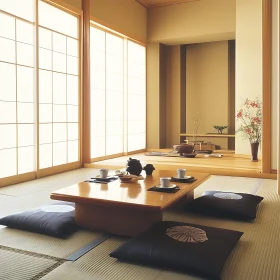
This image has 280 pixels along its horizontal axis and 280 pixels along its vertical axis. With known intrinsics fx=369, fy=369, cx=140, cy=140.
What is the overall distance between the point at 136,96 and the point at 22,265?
601 cm

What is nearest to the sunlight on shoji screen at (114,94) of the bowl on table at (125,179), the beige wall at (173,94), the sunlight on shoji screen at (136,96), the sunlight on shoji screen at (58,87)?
the sunlight on shoji screen at (136,96)

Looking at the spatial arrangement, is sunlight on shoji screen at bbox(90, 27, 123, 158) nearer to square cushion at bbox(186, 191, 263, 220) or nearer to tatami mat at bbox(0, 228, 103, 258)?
square cushion at bbox(186, 191, 263, 220)

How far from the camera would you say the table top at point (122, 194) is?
2.42 m

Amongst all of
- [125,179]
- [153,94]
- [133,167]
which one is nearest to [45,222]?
[125,179]

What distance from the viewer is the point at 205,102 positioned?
332 inches

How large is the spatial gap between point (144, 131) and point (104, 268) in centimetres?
623

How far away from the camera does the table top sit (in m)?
2.42

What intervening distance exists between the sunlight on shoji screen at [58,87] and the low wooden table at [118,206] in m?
2.46

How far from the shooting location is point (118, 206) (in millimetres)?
2410

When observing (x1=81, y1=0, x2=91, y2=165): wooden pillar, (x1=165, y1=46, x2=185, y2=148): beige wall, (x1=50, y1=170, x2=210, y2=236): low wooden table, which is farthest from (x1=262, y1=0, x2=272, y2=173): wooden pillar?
(x1=165, y1=46, x2=185, y2=148): beige wall

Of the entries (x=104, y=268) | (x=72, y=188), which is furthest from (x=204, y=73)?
(x=104, y=268)

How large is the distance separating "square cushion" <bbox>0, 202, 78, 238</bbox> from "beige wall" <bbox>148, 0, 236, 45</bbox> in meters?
5.59

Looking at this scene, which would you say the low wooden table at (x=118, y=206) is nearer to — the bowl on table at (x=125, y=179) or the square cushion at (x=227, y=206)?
the bowl on table at (x=125, y=179)

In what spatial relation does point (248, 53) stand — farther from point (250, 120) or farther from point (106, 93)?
point (106, 93)
